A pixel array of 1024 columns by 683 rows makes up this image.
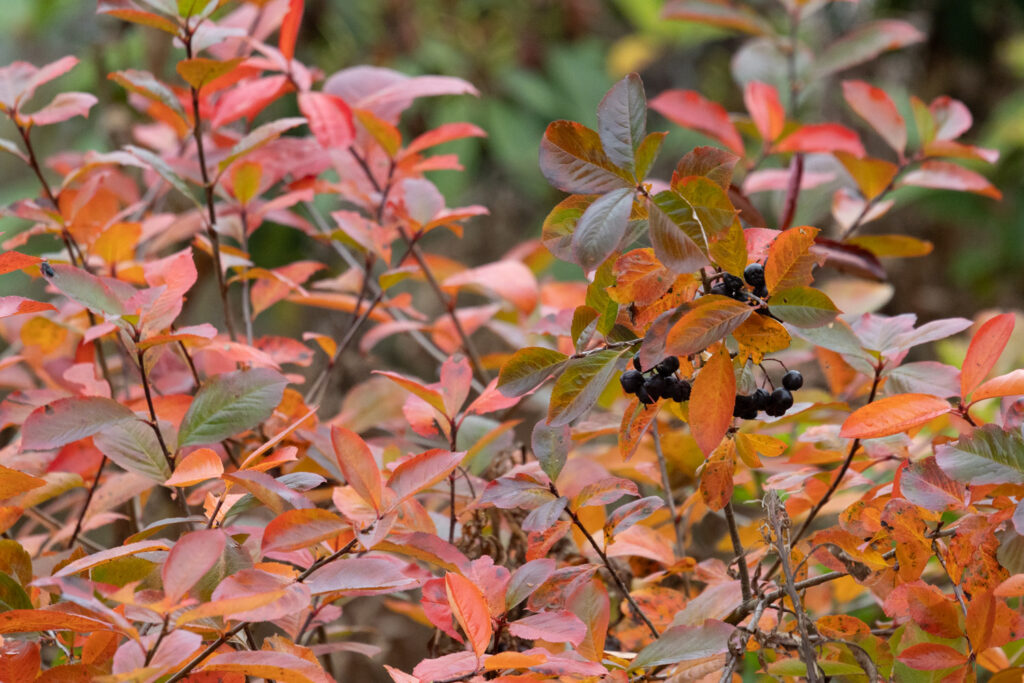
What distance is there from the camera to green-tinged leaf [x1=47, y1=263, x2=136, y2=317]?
0.48m

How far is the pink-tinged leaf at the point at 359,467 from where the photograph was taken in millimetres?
458

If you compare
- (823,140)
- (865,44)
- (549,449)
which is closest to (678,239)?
(549,449)

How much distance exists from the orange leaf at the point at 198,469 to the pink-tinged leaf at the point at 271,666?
0.09 meters

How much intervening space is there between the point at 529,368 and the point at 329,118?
0.39m

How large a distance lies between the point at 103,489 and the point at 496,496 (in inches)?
13.8

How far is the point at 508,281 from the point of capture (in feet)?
2.68

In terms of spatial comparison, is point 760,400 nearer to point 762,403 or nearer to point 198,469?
point 762,403

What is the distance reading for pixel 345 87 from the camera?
845mm

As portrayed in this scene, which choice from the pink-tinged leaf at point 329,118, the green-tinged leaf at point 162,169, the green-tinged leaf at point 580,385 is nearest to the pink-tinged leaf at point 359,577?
the green-tinged leaf at point 580,385

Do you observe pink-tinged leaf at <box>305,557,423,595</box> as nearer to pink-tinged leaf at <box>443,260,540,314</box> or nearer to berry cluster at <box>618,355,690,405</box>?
berry cluster at <box>618,355,690,405</box>

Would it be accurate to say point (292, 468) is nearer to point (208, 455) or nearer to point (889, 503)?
point (208, 455)

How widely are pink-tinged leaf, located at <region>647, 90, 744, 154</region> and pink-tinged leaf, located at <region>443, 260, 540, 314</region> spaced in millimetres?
217

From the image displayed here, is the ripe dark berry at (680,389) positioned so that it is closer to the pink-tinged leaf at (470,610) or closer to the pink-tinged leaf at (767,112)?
the pink-tinged leaf at (470,610)

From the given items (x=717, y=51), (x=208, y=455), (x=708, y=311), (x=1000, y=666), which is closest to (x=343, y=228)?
(x=208, y=455)
